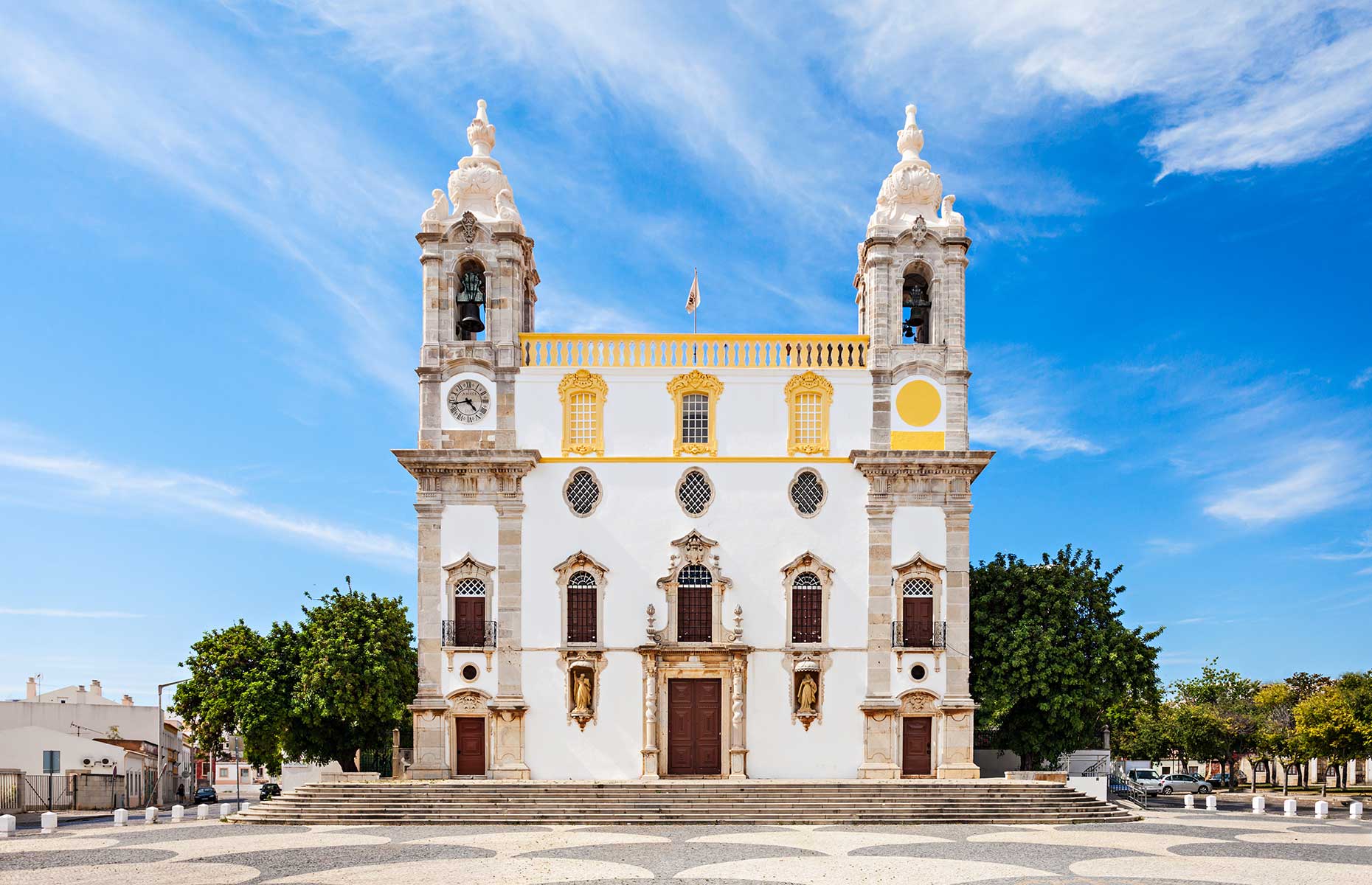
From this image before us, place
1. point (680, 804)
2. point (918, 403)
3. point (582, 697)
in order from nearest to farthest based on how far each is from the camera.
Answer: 1. point (680, 804)
2. point (582, 697)
3. point (918, 403)

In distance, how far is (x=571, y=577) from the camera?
1244 inches

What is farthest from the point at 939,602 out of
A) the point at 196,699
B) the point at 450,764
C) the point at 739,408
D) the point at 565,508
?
the point at 196,699

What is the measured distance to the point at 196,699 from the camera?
36781 mm

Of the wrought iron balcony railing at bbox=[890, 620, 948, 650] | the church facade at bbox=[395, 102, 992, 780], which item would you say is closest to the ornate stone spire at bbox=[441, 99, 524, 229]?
the church facade at bbox=[395, 102, 992, 780]

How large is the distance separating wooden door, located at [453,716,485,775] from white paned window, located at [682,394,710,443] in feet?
29.5

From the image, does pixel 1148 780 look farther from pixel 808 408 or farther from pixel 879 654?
pixel 808 408

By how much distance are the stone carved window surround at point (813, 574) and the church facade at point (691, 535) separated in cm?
6

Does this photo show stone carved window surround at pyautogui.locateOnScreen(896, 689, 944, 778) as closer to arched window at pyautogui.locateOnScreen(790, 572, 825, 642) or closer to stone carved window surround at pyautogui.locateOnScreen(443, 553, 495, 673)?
arched window at pyautogui.locateOnScreen(790, 572, 825, 642)

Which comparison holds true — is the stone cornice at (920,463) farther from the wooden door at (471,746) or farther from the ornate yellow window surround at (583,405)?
the wooden door at (471,746)

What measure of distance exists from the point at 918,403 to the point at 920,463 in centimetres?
179

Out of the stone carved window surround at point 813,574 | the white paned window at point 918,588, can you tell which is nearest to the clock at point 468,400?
the stone carved window surround at point 813,574

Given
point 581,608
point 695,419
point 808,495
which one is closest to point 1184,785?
point 808,495

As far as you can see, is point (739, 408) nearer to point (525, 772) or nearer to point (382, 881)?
point (525, 772)

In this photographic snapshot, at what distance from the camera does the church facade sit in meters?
30.9
